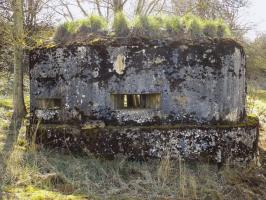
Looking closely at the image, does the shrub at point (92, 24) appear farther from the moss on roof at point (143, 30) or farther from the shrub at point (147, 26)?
the shrub at point (147, 26)

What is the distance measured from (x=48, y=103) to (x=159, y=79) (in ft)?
5.97

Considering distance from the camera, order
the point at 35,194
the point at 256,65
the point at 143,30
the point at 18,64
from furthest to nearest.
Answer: the point at 256,65 < the point at 18,64 < the point at 143,30 < the point at 35,194

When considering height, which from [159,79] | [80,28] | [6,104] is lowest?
[6,104]

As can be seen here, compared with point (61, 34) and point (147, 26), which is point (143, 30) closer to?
point (147, 26)

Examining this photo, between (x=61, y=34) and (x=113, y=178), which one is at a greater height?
(x=61, y=34)

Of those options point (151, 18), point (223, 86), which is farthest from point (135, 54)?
point (223, 86)

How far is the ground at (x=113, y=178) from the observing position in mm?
4113

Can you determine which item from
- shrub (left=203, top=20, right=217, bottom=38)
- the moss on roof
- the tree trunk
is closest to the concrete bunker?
the moss on roof

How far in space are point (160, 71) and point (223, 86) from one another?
91 centimetres

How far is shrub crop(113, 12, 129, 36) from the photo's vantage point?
5.76m

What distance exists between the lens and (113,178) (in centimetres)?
464

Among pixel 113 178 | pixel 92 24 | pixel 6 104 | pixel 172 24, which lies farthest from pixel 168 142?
pixel 6 104

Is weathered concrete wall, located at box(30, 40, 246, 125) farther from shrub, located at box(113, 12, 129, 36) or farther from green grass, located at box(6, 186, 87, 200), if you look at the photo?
green grass, located at box(6, 186, 87, 200)

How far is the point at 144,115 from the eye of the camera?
5.42 m
